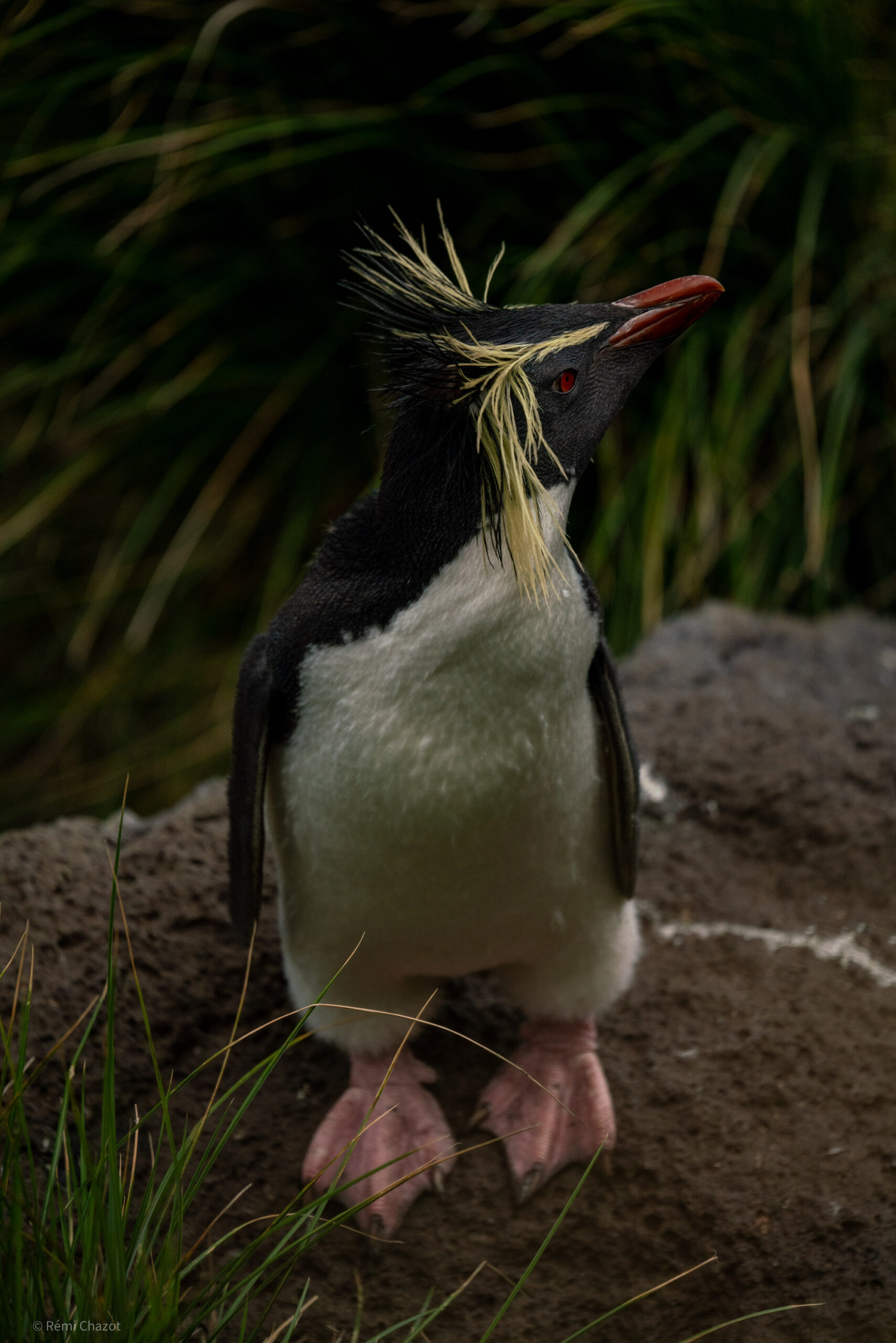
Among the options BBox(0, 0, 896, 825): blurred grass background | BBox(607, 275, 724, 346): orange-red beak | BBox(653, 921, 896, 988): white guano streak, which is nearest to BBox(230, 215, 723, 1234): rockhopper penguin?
BBox(607, 275, 724, 346): orange-red beak

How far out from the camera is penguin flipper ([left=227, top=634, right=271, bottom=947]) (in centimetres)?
175

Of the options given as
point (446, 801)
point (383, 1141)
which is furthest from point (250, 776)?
point (383, 1141)

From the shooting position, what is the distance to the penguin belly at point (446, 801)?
5.07 ft

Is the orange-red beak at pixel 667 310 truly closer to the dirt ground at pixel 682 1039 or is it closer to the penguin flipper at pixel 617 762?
the penguin flipper at pixel 617 762

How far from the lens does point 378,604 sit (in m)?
1.60

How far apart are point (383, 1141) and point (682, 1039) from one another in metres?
0.53

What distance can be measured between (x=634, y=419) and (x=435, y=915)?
7.61 ft

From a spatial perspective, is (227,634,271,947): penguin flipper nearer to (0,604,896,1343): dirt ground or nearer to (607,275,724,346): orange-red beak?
(0,604,896,1343): dirt ground

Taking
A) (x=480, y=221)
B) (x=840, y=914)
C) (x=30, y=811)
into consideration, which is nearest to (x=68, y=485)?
(x=30, y=811)

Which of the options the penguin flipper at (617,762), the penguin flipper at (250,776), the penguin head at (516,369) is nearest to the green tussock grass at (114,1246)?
the penguin flipper at (250,776)

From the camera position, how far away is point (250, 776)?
1.75 meters

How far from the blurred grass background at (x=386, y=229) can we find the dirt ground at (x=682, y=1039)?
0.73 meters

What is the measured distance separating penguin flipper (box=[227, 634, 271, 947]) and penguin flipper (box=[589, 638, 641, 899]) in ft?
1.54

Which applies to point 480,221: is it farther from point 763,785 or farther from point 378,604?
point 378,604
